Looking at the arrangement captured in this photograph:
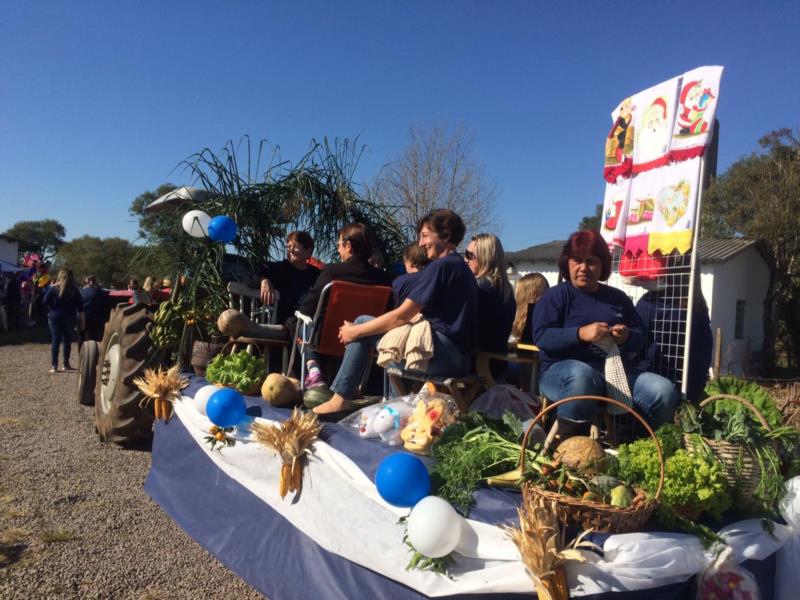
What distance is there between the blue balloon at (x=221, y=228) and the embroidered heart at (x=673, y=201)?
2.73 meters

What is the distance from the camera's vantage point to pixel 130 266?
4371 mm

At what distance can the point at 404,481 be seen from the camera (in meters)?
2.09

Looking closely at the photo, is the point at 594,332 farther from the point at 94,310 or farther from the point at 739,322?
the point at 739,322

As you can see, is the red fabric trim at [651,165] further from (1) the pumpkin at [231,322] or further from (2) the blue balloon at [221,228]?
(2) the blue balloon at [221,228]

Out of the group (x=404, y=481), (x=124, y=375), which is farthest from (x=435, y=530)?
(x=124, y=375)

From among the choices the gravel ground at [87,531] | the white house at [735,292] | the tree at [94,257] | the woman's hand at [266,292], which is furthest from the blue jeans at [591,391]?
the tree at [94,257]

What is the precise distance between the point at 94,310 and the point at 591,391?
9743 mm

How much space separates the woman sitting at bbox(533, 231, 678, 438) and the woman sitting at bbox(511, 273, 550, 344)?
2.38 feet

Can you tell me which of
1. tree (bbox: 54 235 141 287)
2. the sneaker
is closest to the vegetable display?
the sneaker

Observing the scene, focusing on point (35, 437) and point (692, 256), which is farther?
point (35, 437)

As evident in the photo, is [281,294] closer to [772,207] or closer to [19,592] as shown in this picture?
[19,592]

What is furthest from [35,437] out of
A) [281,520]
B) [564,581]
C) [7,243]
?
[7,243]

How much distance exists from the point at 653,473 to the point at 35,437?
5.49 m

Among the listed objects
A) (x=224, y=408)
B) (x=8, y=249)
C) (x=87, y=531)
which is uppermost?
(x=8, y=249)
